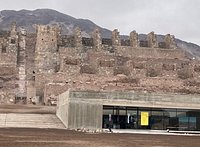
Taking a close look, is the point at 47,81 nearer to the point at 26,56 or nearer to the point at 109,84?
the point at 109,84

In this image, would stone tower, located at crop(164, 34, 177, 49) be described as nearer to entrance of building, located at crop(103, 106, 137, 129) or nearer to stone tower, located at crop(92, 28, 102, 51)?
stone tower, located at crop(92, 28, 102, 51)

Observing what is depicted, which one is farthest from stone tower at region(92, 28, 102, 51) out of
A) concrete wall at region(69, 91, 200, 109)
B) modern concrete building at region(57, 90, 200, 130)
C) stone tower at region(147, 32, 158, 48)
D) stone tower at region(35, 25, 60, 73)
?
concrete wall at region(69, 91, 200, 109)

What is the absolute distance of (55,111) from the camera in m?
54.2

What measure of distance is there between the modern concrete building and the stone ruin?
13533mm

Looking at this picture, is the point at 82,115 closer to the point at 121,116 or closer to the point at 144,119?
the point at 121,116

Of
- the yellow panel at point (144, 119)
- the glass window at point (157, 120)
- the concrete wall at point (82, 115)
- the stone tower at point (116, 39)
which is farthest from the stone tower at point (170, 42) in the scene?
the concrete wall at point (82, 115)

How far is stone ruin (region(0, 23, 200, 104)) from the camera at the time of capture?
204ft

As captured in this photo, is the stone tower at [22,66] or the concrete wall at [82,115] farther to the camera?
the stone tower at [22,66]

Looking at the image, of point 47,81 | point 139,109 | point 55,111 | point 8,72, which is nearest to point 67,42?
point 8,72

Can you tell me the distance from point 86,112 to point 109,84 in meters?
18.0

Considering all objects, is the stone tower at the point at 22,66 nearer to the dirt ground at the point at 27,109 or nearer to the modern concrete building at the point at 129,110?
the dirt ground at the point at 27,109

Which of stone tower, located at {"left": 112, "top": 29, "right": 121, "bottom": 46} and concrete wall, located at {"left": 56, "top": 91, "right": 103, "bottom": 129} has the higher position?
stone tower, located at {"left": 112, "top": 29, "right": 121, "bottom": 46}

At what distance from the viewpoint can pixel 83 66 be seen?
A: 6644 centimetres

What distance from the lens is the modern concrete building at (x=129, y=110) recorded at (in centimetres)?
4438
